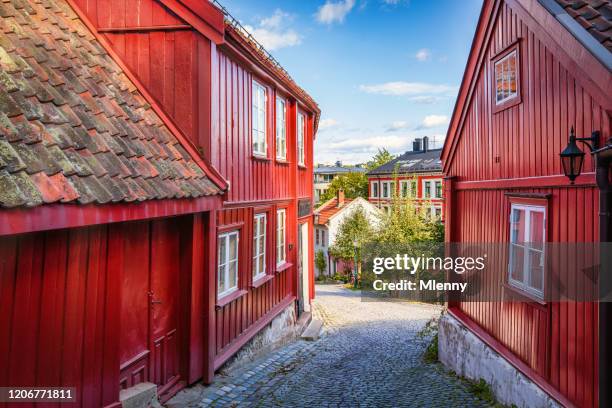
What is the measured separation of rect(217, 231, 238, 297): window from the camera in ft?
24.2

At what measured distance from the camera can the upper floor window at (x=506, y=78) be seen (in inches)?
266

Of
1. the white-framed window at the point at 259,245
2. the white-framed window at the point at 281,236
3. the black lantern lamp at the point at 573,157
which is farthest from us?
the white-framed window at the point at 281,236

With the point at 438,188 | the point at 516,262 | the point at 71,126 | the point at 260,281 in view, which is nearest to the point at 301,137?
the point at 260,281

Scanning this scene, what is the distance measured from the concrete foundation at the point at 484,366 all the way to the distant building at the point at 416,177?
85.4 ft

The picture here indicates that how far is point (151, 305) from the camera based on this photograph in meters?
5.68

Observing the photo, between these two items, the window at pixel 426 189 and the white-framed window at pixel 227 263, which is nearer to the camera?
the white-framed window at pixel 227 263

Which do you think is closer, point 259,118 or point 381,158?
point 259,118

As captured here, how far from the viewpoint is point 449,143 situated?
10.1 meters

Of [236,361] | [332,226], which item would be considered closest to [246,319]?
[236,361]

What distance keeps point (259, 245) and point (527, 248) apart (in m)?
4.94

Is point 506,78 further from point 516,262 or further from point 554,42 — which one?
point 516,262

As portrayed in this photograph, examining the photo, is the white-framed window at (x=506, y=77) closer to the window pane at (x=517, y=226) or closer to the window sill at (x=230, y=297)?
the window pane at (x=517, y=226)

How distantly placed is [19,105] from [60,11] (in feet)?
10.1

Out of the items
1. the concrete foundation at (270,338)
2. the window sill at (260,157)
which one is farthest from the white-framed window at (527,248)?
the concrete foundation at (270,338)
